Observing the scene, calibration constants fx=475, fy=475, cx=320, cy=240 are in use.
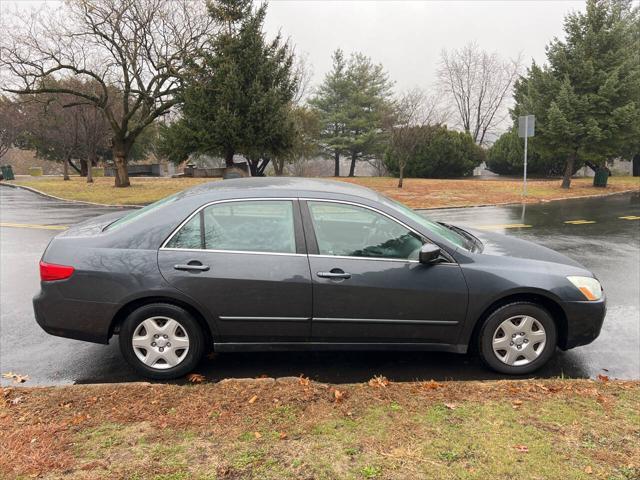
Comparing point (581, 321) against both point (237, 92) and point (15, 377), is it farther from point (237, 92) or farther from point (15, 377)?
point (237, 92)

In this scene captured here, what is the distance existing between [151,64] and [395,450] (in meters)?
23.9

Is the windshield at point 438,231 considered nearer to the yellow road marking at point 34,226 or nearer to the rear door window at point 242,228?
the rear door window at point 242,228

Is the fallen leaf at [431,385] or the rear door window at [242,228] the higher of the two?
the rear door window at [242,228]

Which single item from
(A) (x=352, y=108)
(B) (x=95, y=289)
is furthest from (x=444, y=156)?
(B) (x=95, y=289)

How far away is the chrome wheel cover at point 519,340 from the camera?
3.80 meters

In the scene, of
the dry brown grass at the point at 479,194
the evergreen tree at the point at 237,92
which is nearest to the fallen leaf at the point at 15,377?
the dry brown grass at the point at 479,194

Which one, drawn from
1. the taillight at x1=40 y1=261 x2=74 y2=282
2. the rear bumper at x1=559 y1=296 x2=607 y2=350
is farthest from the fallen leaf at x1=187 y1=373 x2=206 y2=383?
the rear bumper at x1=559 y1=296 x2=607 y2=350

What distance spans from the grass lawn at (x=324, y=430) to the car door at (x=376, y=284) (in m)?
0.45

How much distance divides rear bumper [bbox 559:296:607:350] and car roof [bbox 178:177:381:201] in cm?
181

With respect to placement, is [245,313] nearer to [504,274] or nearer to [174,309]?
[174,309]

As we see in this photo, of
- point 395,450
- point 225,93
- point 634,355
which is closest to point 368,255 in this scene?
point 395,450

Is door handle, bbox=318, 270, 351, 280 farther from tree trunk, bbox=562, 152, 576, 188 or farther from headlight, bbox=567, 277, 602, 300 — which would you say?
tree trunk, bbox=562, 152, 576, 188

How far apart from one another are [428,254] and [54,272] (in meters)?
2.91

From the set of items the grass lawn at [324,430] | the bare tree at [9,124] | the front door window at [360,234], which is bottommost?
the grass lawn at [324,430]
